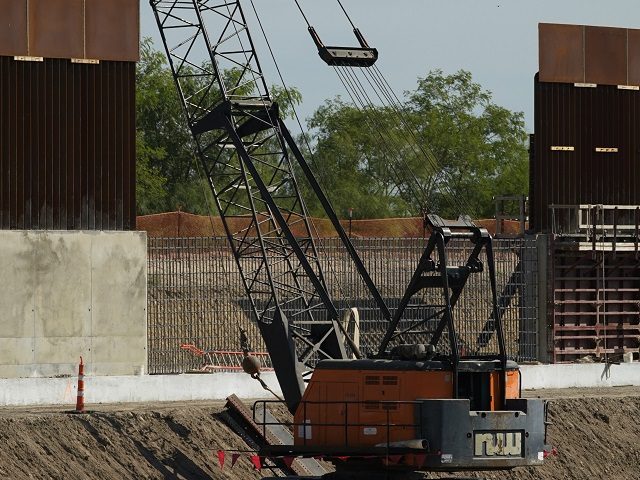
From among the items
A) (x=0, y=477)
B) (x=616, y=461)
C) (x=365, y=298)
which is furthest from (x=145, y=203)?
(x=0, y=477)

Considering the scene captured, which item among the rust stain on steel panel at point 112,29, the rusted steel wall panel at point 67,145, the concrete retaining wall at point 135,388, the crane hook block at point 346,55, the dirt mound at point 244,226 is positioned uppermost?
the rust stain on steel panel at point 112,29

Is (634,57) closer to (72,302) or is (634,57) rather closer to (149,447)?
(72,302)

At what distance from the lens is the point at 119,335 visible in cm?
4000

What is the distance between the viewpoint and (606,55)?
48.3 meters

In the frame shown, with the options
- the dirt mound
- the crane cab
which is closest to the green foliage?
the dirt mound

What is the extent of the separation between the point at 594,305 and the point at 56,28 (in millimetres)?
18546

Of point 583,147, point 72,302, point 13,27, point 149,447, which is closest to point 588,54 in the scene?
point 583,147

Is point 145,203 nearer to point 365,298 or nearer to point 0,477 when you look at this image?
point 365,298

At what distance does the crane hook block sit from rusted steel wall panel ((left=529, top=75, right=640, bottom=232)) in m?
11.8

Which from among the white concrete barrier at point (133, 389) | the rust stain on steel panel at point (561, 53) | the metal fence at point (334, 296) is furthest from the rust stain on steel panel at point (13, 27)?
the rust stain on steel panel at point (561, 53)

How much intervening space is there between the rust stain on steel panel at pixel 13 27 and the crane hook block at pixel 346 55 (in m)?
7.80

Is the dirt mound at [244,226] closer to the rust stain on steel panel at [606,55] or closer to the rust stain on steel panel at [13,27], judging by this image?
the rust stain on steel panel at [606,55]

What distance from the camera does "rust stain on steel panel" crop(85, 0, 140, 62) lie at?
40.2 meters

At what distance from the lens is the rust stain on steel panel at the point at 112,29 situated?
40.2 meters
